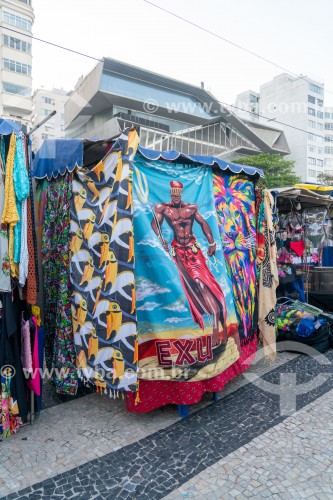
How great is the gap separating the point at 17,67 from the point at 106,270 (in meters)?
31.9

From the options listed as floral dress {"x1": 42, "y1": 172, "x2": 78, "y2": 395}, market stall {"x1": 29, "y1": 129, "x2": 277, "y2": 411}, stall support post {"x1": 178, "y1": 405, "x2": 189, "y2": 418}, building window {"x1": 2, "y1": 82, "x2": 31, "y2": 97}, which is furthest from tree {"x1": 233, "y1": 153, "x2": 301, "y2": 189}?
stall support post {"x1": 178, "y1": 405, "x2": 189, "y2": 418}

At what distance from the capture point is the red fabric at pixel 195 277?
3248 mm

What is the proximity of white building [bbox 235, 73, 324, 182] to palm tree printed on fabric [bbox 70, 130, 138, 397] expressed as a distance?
47553mm

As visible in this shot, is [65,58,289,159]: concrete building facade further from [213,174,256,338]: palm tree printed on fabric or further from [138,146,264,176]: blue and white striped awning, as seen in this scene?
[138,146,264,176]: blue and white striped awning

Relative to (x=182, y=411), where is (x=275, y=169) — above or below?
above

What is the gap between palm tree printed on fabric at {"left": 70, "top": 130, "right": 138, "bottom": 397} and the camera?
293cm

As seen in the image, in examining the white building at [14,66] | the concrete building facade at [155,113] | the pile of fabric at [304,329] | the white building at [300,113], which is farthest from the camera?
the white building at [300,113]

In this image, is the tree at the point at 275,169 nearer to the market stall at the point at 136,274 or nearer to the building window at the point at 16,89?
the building window at the point at 16,89

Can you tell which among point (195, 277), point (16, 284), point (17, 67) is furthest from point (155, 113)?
point (16, 284)

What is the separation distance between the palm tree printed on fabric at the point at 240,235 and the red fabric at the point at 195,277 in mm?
536

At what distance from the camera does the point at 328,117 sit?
54.4 meters

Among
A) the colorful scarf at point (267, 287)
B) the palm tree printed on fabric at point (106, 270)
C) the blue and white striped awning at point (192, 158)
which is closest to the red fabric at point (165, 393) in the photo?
the palm tree printed on fabric at point (106, 270)

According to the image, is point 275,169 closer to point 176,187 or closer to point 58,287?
point 176,187

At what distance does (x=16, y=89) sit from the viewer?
28.4m
